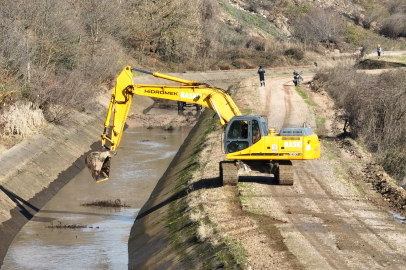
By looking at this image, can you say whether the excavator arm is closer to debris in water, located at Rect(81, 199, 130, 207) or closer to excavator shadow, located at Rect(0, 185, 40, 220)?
excavator shadow, located at Rect(0, 185, 40, 220)

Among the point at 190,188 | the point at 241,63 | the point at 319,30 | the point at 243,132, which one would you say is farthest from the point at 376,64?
the point at 243,132

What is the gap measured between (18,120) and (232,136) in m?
16.2

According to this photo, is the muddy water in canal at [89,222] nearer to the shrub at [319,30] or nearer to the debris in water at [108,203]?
the debris in water at [108,203]

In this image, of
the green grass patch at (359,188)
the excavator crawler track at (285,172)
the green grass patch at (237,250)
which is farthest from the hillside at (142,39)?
the green grass patch at (237,250)

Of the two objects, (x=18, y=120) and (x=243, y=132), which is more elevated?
(x=18, y=120)

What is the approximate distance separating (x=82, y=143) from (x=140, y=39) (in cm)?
3967

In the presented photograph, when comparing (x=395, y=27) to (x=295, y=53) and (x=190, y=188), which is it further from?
(x=190, y=188)

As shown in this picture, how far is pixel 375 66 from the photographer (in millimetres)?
70125

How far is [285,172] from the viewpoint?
2475 cm

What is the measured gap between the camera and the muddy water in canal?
22672 mm

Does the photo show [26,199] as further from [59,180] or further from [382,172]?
[382,172]

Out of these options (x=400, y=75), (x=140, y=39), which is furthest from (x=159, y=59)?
(x=400, y=75)

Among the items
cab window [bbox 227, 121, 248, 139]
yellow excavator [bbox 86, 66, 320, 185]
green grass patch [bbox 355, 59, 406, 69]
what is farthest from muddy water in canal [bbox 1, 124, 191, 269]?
green grass patch [bbox 355, 59, 406, 69]

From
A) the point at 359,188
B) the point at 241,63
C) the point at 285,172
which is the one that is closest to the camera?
the point at 285,172
